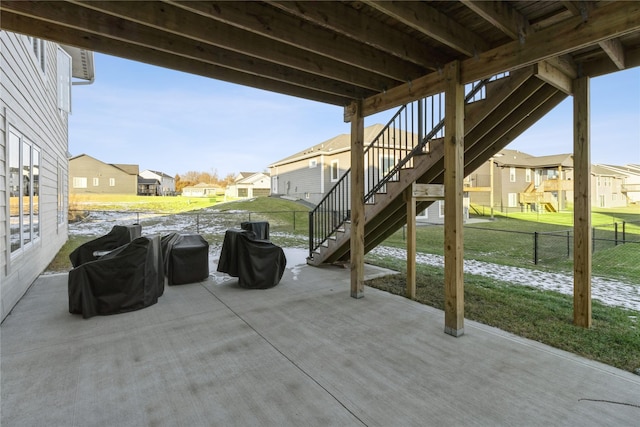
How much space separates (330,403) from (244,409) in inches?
21.8

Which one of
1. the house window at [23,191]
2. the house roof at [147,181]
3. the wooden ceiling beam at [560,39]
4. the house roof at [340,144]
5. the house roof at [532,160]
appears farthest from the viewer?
the house roof at [147,181]

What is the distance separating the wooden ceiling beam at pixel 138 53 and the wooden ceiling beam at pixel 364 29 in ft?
4.20

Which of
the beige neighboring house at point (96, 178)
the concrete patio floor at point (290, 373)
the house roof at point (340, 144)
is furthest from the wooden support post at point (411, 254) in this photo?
the beige neighboring house at point (96, 178)

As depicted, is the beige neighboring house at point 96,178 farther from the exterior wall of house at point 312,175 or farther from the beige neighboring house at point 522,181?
the beige neighboring house at point 522,181

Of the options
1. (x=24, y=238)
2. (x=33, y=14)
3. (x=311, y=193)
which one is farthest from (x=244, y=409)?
(x=311, y=193)

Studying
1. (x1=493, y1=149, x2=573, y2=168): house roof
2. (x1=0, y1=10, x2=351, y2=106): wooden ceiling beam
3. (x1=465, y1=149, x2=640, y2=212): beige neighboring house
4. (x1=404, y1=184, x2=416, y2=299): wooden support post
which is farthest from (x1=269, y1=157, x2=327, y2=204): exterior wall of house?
(x1=493, y1=149, x2=573, y2=168): house roof

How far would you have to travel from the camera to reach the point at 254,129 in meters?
41.5

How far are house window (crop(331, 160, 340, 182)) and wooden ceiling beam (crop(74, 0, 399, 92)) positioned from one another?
12.3m

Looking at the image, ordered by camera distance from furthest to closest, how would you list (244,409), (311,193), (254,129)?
(254,129), (311,193), (244,409)

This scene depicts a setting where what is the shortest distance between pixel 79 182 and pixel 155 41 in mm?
37004

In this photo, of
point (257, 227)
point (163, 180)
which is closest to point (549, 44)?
point (257, 227)

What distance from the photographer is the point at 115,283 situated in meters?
3.82

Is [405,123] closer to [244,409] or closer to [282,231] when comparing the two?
[244,409]

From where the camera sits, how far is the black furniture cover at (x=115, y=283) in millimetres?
3670
